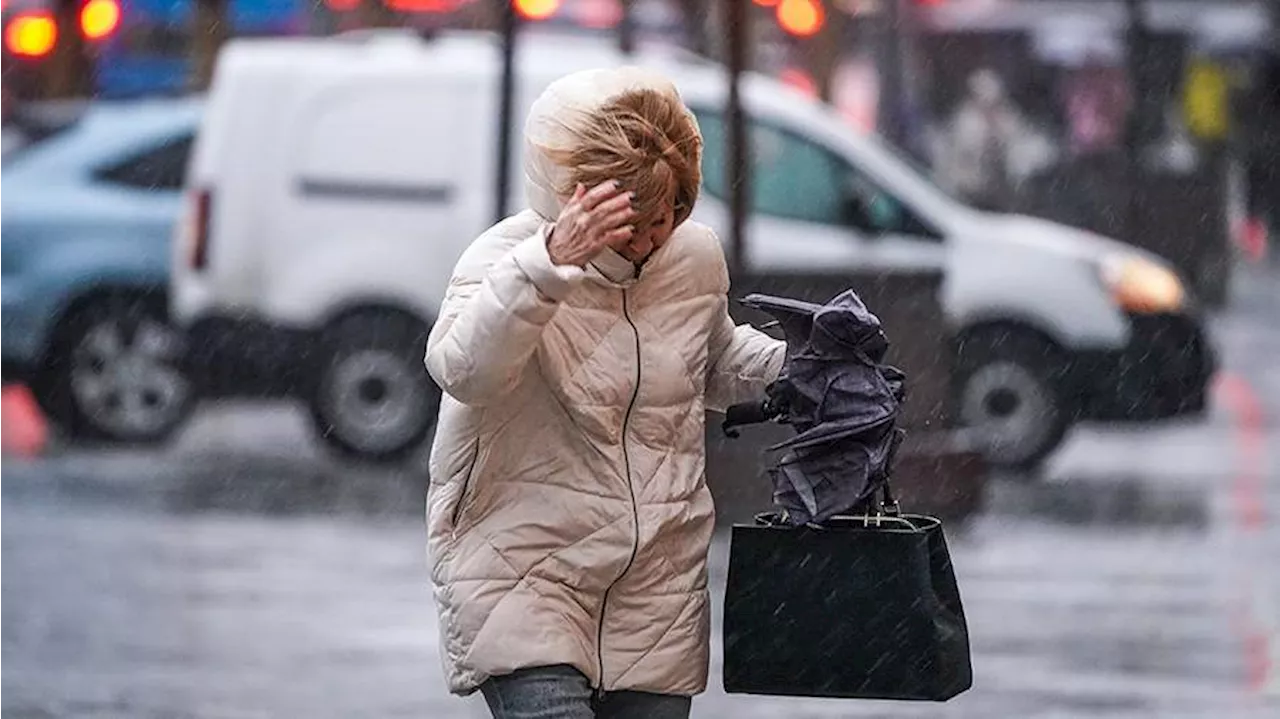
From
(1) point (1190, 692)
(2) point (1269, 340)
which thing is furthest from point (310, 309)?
(2) point (1269, 340)

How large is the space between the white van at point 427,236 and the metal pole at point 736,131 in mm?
2115

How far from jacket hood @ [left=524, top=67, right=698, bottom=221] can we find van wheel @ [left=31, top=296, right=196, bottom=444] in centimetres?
1126

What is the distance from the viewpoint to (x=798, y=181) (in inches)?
582

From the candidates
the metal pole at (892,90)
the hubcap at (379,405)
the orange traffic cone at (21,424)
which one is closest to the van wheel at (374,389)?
the hubcap at (379,405)

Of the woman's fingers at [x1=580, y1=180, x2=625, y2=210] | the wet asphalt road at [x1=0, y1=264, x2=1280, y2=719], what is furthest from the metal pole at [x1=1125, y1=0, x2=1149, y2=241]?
the woman's fingers at [x1=580, y1=180, x2=625, y2=210]

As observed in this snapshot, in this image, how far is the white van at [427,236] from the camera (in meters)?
14.5

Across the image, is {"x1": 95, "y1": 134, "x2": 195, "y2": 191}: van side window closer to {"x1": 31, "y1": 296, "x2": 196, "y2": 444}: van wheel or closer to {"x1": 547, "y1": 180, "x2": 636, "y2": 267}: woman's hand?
{"x1": 31, "y1": 296, "x2": 196, "y2": 444}: van wheel

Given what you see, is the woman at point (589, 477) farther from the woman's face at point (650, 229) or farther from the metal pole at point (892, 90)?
the metal pole at point (892, 90)

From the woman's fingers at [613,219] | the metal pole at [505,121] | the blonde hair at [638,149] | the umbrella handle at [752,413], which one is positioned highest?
the blonde hair at [638,149]

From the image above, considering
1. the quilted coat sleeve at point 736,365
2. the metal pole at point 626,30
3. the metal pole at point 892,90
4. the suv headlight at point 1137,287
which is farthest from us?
the metal pole at point 892,90

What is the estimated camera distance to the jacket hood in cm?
421

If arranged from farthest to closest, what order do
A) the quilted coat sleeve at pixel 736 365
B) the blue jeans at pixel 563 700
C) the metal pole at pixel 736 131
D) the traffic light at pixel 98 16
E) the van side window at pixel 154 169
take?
the traffic light at pixel 98 16, the van side window at pixel 154 169, the metal pole at pixel 736 131, the quilted coat sleeve at pixel 736 365, the blue jeans at pixel 563 700

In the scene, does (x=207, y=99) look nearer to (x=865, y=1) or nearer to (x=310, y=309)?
(x=310, y=309)

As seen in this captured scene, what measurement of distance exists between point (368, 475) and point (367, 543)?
2.49m
